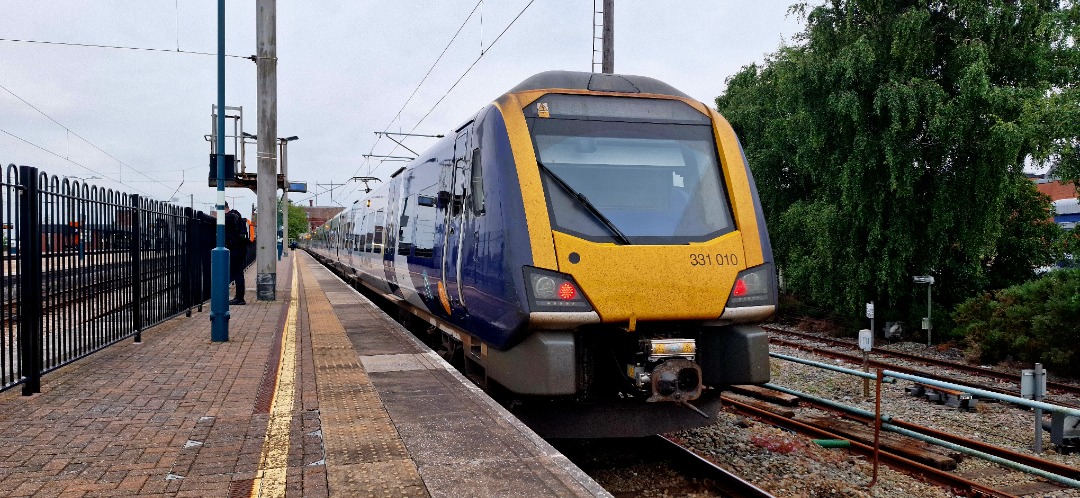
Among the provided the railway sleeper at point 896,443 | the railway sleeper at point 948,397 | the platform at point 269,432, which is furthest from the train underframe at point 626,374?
the railway sleeper at point 948,397

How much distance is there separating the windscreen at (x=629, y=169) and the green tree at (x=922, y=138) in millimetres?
9725

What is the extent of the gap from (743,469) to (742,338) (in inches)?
45.6

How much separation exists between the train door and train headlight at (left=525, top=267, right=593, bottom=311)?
151cm

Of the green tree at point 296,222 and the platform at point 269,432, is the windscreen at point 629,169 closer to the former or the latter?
the platform at point 269,432

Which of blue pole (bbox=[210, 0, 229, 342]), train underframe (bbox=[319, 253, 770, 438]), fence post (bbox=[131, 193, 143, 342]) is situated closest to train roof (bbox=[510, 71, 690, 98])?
train underframe (bbox=[319, 253, 770, 438])

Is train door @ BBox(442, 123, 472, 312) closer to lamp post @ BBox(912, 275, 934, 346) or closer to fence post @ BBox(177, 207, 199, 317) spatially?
fence post @ BBox(177, 207, 199, 317)

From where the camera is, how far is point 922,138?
15984 millimetres

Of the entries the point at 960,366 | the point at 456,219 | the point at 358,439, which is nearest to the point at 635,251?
the point at 456,219

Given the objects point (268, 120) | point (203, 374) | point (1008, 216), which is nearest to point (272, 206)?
point (268, 120)

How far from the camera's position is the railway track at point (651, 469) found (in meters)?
5.63

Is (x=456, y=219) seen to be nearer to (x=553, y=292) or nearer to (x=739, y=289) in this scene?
(x=553, y=292)

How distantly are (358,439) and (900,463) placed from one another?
14.4 feet

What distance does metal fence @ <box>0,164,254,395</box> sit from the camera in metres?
6.24

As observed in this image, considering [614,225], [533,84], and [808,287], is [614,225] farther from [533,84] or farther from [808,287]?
[808,287]
